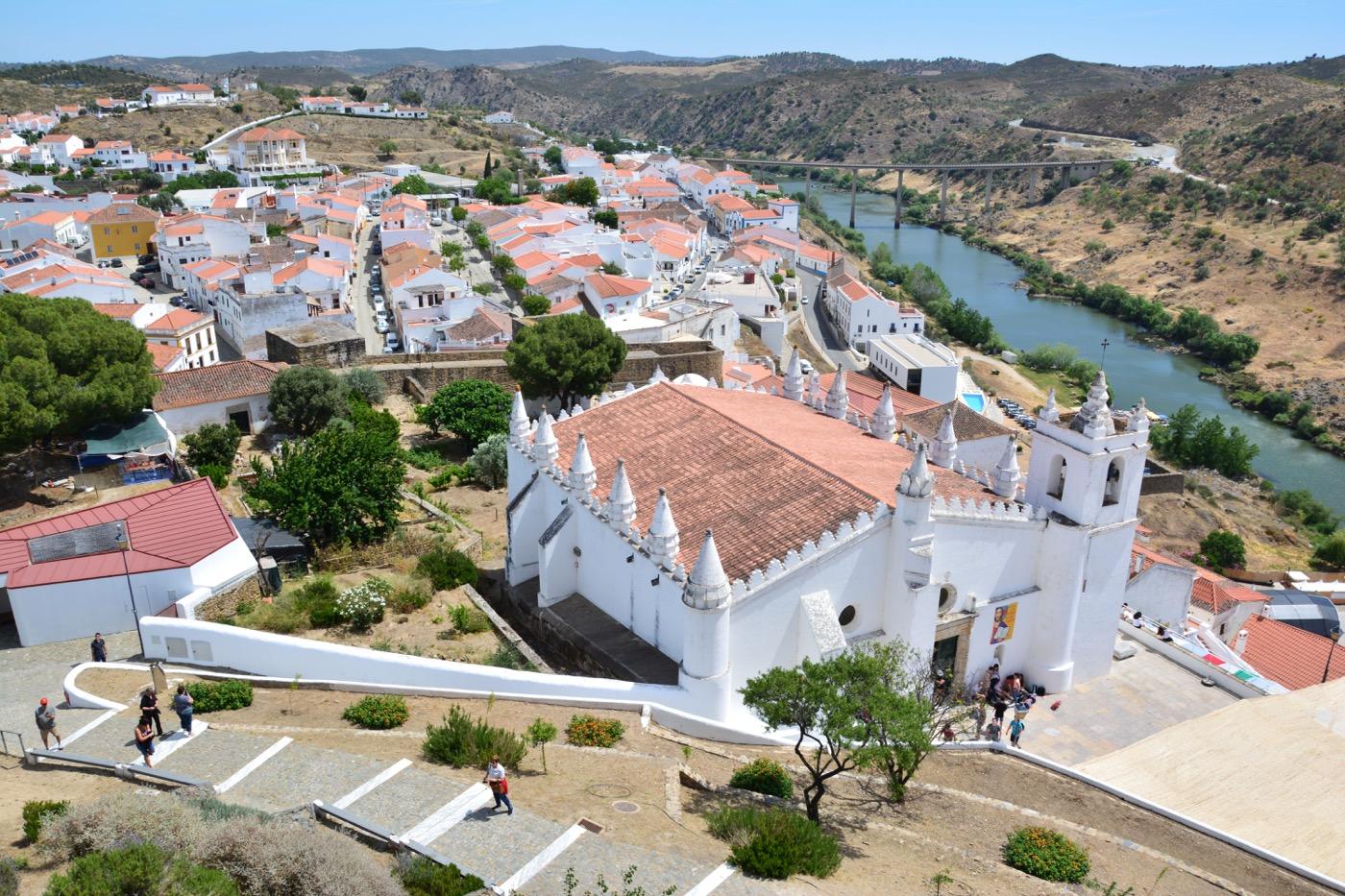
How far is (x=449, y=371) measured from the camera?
139ft

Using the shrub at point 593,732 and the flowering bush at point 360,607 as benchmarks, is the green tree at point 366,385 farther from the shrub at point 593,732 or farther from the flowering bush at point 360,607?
the shrub at point 593,732

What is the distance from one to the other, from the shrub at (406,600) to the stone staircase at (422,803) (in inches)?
242

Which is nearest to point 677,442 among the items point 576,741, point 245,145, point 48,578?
point 576,741

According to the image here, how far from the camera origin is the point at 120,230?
253ft

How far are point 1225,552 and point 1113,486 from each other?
23.9 meters

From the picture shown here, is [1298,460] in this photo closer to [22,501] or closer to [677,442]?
[677,442]

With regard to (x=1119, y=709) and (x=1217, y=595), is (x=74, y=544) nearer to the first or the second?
(x=1119, y=709)

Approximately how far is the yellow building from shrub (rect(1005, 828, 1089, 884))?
263ft

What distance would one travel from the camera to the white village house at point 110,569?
800 inches

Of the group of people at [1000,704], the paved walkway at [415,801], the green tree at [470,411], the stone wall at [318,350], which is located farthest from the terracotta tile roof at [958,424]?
the paved walkway at [415,801]

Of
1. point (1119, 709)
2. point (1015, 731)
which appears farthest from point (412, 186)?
point (1015, 731)

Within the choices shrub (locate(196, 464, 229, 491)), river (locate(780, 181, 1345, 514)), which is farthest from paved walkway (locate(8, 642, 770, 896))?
river (locate(780, 181, 1345, 514))

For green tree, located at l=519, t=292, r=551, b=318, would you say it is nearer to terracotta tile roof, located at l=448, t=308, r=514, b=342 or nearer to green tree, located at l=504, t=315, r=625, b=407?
terracotta tile roof, located at l=448, t=308, r=514, b=342

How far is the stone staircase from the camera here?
1309cm
